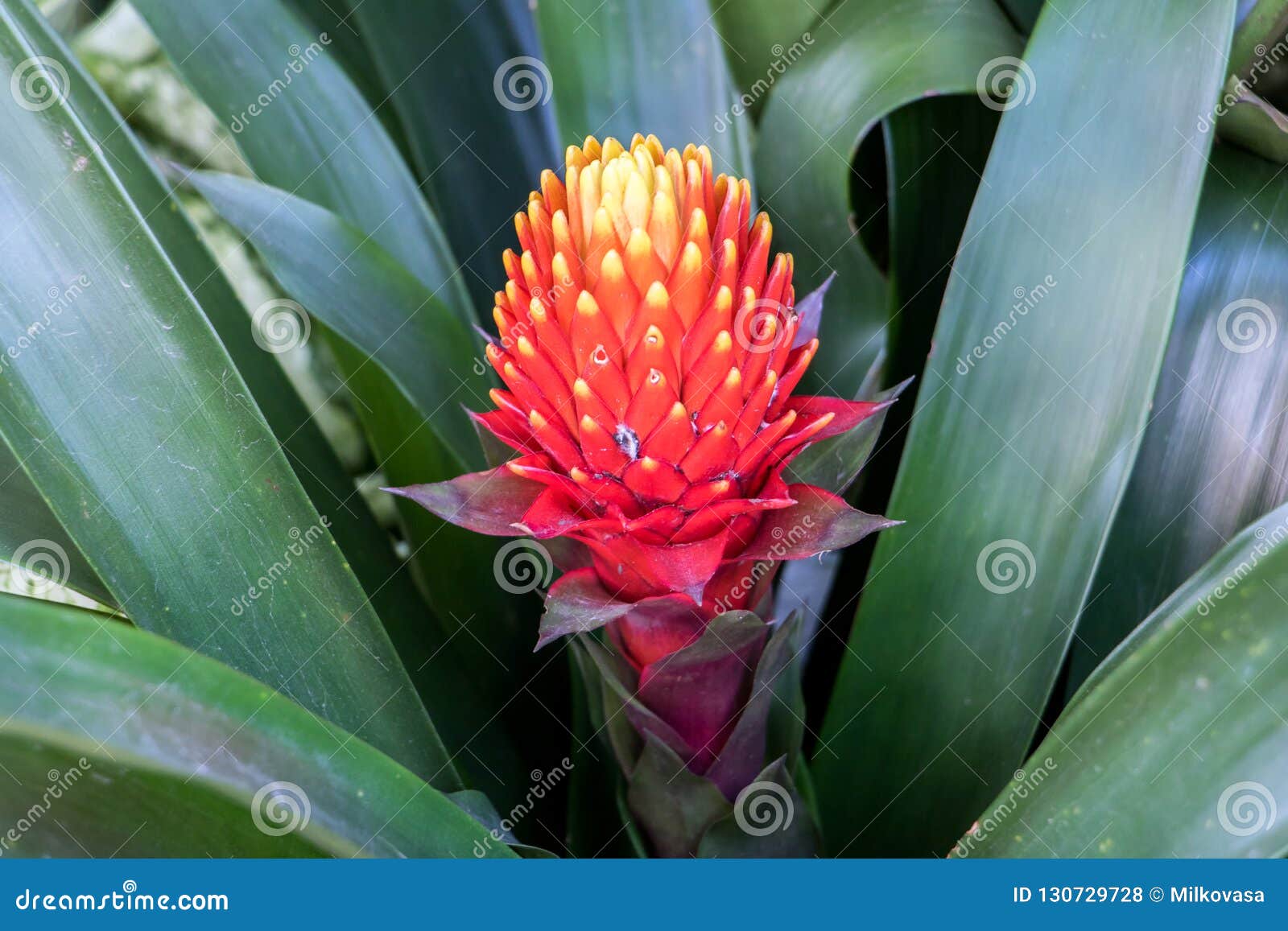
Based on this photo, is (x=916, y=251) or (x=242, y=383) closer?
(x=242, y=383)

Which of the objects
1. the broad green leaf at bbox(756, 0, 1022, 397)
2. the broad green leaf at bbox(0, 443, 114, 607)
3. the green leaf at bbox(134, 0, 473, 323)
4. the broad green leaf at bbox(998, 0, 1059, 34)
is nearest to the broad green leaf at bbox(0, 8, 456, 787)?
the broad green leaf at bbox(0, 443, 114, 607)

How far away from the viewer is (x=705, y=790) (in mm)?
708

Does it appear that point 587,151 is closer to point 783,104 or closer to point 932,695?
point 783,104

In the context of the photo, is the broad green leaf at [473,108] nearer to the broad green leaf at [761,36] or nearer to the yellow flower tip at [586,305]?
the broad green leaf at [761,36]

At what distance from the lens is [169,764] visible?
49 centimetres

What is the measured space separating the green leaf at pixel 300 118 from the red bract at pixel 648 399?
1.21ft

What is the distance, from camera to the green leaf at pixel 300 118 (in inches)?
34.7

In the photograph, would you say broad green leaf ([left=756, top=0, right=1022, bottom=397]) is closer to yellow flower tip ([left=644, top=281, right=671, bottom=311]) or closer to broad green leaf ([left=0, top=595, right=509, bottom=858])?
yellow flower tip ([left=644, top=281, right=671, bottom=311])

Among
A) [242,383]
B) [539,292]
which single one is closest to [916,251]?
[539,292]

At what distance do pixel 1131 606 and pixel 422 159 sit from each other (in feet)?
2.76

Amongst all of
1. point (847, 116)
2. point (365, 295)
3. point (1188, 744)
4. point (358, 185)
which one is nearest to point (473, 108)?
point (358, 185)

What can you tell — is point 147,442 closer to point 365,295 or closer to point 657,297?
point 365,295

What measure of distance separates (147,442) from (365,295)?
258 millimetres

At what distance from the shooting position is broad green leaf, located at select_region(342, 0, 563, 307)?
98cm
